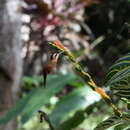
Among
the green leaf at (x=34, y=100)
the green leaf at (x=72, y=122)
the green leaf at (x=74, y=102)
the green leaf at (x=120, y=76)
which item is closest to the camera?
the green leaf at (x=120, y=76)

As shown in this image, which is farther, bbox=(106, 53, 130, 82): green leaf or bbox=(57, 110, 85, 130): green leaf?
bbox=(57, 110, 85, 130): green leaf

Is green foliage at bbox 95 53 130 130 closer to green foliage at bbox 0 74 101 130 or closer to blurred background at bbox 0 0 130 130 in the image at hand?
blurred background at bbox 0 0 130 130

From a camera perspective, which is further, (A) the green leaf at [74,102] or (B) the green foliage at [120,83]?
(A) the green leaf at [74,102]

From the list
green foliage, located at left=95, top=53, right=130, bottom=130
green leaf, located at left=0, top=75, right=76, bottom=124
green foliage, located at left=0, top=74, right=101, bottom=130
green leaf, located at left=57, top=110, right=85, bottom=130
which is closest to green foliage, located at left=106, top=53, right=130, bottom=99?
green foliage, located at left=95, top=53, right=130, bottom=130

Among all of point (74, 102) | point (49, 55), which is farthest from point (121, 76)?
point (74, 102)

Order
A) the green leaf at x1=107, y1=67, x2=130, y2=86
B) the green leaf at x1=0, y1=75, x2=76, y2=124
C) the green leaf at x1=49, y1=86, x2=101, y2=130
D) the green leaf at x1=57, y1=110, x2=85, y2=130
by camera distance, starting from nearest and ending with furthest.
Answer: the green leaf at x1=107, y1=67, x2=130, y2=86 → the green leaf at x1=57, y1=110, x2=85, y2=130 → the green leaf at x1=0, y1=75, x2=76, y2=124 → the green leaf at x1=49, y1=86, x2=101, y2=130

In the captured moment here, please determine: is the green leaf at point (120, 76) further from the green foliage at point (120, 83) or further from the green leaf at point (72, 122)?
the green leaf at point (72, 122)

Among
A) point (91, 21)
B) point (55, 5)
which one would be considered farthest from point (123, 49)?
point (55, 5)

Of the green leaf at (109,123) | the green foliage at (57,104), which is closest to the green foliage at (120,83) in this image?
the green leaf at (109,123)
